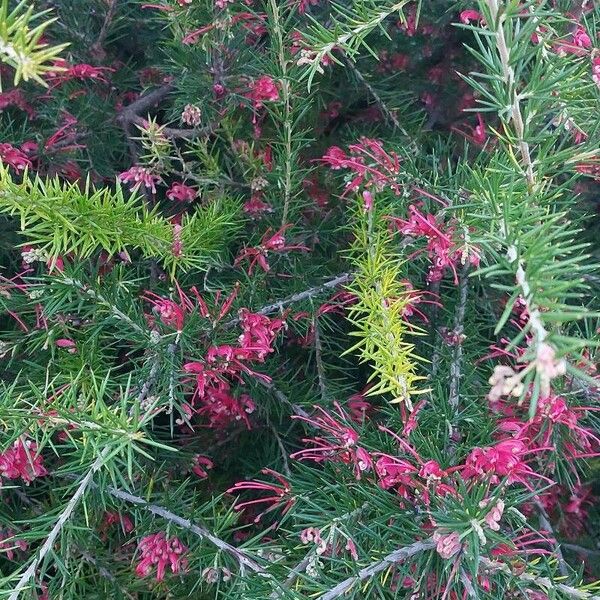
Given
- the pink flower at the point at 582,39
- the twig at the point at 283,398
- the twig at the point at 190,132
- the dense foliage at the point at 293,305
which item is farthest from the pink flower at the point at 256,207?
the pink flower at the point at 582,39

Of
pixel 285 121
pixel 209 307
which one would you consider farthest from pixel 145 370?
pixel 285 121

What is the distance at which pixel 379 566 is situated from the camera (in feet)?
2.20

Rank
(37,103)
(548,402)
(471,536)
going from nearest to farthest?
(471,536) → (548,402) → (37,103)

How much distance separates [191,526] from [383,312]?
35 centimetres

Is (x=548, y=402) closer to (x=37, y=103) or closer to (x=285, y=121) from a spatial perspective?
(x=285, y=121)

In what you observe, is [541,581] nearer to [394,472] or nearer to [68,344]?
[394,472]

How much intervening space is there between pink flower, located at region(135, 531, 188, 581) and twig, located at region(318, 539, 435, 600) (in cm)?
21

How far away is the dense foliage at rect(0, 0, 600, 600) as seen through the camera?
66cm

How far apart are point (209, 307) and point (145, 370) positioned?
0.12 meters

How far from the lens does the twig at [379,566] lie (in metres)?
0.65

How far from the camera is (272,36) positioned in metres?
0.86

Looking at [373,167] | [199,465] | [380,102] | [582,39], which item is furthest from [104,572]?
[582,39]

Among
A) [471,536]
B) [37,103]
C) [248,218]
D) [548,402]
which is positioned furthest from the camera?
[37,103]

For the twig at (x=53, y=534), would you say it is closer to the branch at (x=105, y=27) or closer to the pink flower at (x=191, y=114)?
the pink flower at (x=191, y=114)
